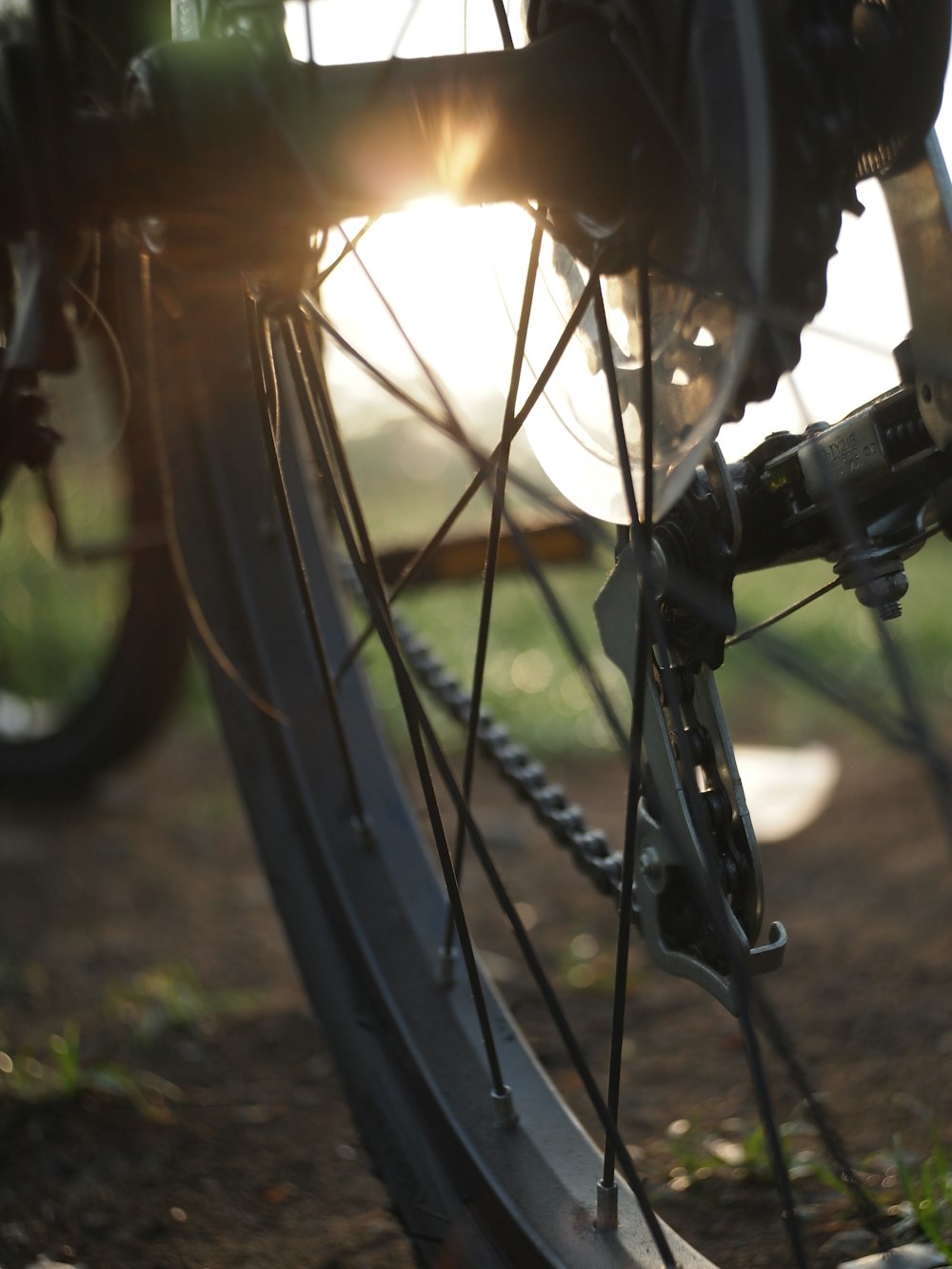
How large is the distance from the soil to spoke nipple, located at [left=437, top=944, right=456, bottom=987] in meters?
0.26

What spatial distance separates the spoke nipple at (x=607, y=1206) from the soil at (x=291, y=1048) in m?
0.25


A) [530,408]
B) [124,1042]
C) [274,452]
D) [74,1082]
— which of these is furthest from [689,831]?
[124,1042]

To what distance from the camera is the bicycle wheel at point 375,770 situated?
34.2 inches

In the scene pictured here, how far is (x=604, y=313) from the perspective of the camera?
0.82 metres

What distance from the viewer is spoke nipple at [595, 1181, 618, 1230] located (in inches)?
35.7

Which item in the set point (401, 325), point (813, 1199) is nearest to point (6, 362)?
point (401, 325)

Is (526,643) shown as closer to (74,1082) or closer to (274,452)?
(74,1082)

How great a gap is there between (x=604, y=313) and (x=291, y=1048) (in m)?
1.15

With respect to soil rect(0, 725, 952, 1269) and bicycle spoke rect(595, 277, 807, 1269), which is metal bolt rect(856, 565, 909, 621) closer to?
bicycle spoke rect(595, 277, 807, 1269)

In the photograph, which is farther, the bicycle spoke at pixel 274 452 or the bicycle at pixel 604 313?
the bicycle spoke at pixel 274 452

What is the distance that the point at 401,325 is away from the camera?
2.71 ft

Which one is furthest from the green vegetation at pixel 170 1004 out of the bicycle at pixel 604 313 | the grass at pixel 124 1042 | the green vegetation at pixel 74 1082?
the bicycle at pixel 604 313

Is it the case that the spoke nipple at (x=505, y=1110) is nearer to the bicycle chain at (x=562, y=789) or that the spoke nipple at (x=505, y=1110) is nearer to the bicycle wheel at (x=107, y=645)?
the bicycle chain at (x=562, y=789)

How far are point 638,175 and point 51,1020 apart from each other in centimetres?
146
